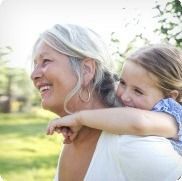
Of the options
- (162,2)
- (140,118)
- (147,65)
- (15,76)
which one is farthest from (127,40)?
(140,118)

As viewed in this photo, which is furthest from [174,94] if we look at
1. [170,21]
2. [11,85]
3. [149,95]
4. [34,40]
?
[11,85]

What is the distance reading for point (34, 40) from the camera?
1402 millimetres

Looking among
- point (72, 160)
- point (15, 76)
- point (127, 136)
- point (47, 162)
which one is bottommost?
point (47, 162)

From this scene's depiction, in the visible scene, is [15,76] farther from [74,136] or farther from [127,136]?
[127,136]

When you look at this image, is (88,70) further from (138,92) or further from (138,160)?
(138,160)

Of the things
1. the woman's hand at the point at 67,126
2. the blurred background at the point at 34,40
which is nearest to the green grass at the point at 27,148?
the blurred background at the point at 34,40

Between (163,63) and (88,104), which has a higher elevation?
(163,63)

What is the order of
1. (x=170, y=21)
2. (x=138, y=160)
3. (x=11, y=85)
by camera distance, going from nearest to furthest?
(x=138, y=160) < (x=170, y=21) < (x=11, y=85)

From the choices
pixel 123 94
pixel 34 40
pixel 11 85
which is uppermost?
pixel 123 94

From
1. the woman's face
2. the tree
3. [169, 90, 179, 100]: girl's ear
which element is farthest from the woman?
the tree

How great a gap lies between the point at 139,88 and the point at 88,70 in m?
0.10

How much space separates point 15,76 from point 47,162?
1.02 ft

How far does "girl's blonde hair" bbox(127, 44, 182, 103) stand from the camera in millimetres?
929

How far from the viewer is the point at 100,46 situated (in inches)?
37.7
